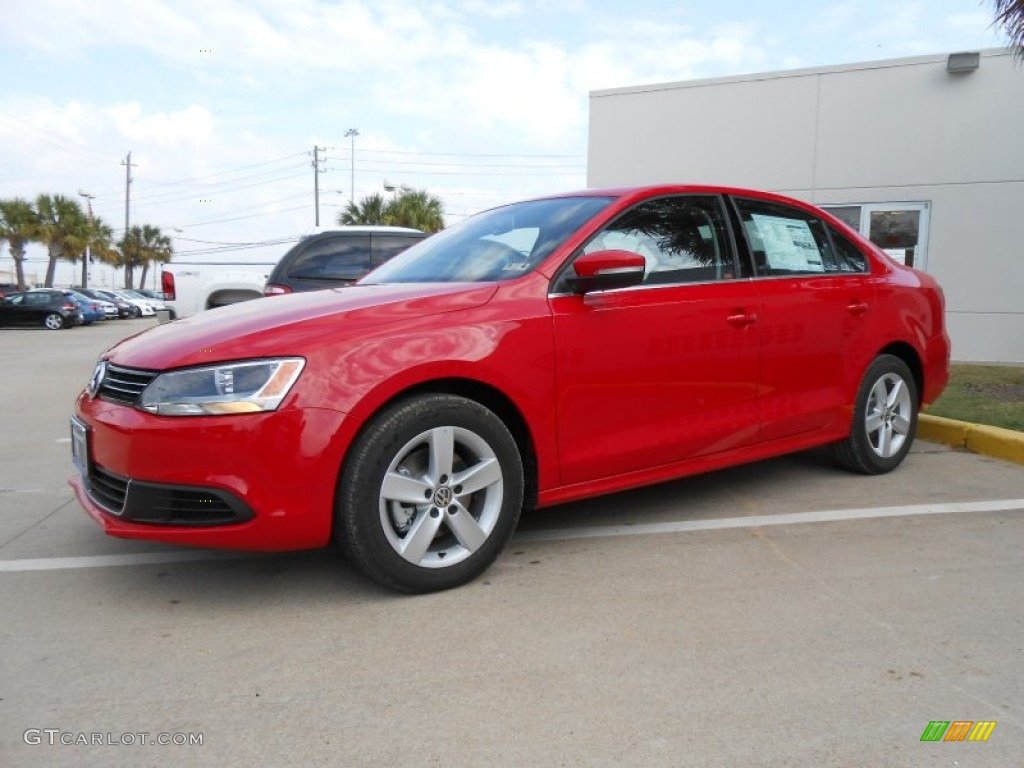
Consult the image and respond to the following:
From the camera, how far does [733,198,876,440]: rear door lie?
4152mm

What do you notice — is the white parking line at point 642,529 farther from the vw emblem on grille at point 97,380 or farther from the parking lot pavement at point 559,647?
the vw emblem on grille at point 97,380

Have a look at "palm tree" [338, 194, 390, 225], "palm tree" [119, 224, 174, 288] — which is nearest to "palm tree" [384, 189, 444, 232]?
"palm tree" [338, 194, 390, 225]

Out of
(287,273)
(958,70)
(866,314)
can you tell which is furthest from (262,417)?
(958,70)

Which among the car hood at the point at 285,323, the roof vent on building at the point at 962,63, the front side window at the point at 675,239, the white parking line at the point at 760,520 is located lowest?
the white parking line at the point at 760,520

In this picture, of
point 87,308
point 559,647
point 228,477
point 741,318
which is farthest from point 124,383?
point 87,308

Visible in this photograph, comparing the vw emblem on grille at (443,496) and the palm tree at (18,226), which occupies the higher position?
the palm tree at (18,226)

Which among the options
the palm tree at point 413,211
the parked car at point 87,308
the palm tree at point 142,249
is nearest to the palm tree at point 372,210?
the palm tree at point 413,211

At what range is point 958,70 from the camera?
1065 cm

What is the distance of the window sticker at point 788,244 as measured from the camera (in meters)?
4.31

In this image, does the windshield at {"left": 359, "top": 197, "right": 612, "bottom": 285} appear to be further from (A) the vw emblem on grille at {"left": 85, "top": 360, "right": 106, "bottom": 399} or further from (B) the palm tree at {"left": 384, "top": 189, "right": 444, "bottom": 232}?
(B) the palm tree at {"left": 384, "top": 189, "right": 444, "bottom": 232}

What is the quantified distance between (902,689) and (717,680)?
1.79 ft

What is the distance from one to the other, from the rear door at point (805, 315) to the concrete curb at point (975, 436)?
142 centimetres

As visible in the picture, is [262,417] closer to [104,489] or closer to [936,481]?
[104,489]

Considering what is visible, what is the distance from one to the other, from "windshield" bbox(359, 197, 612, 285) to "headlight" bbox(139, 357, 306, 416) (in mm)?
1042
